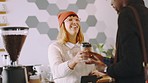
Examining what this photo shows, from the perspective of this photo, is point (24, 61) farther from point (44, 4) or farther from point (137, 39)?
point (137, 39)

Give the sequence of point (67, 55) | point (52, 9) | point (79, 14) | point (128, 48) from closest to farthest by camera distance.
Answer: point (128, 48) < point (67, 55) < point (52, 9) < point (79, 14)

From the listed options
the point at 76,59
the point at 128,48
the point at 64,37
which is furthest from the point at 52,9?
the point at 128,48

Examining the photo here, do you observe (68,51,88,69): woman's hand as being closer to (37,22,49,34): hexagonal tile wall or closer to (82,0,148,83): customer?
(82,0,148,83): customer

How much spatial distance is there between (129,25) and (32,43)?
203 cm

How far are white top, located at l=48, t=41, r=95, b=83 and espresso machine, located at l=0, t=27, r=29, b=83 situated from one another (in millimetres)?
506

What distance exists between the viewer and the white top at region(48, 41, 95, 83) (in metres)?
2.26

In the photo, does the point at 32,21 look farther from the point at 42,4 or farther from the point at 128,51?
the point at 128,51

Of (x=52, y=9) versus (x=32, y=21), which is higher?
(x=52, y=9)

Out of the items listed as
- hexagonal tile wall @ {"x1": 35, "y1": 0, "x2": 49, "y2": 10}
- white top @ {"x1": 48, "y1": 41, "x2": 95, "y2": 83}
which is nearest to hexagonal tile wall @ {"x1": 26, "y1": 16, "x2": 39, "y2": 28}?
hexagonal tile wall @ {"x1": 35, "y1": 0, "x2": 49, "y2": 10}

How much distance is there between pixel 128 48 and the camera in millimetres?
1435

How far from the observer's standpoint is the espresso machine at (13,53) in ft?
5.71

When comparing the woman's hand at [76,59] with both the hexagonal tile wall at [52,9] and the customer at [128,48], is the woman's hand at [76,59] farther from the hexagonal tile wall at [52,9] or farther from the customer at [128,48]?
the hexagonal tile wall at [52,9]

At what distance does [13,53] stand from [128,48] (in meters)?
0.74

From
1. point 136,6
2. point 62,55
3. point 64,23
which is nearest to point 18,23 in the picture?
point 64,23
